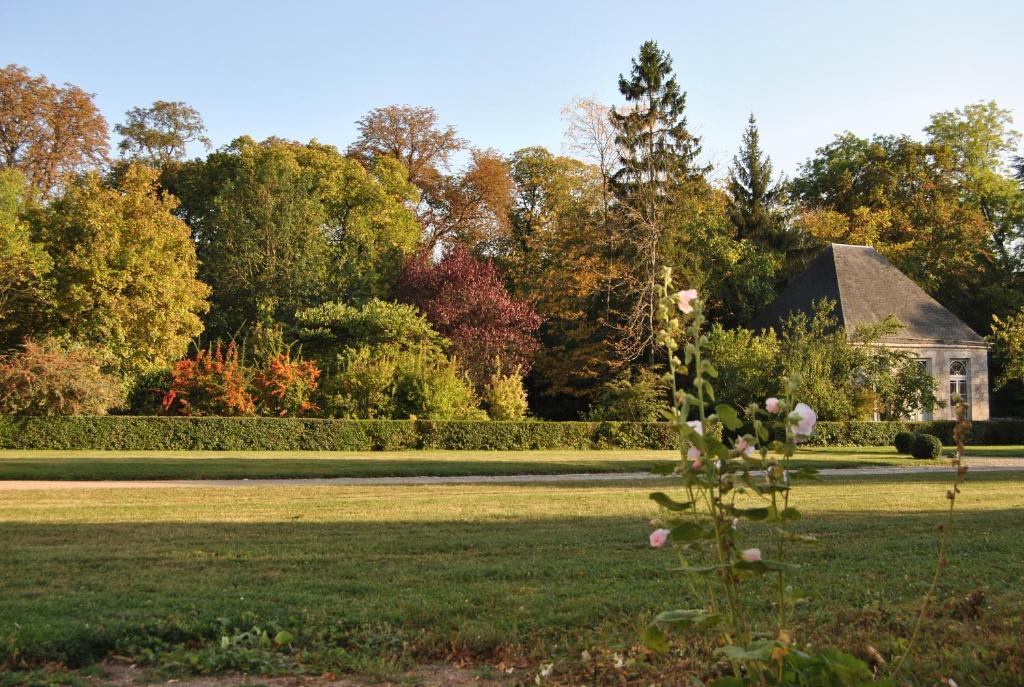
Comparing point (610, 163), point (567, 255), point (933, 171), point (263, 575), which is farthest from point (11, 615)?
point (933, 171)

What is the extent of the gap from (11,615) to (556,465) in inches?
566

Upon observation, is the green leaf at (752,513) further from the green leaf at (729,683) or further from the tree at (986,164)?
the tree at (986,164)

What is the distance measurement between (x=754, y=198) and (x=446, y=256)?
17248 millimetres

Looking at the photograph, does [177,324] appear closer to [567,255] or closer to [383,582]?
[567,255]

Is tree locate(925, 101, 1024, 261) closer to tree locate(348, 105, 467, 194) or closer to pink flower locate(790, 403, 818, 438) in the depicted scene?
tree locate(348, 105, 467, 194)

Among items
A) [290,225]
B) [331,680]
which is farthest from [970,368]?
[331,680]

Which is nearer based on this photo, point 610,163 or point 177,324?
point 177,324

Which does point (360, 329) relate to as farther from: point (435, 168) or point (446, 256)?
point (435, 168)

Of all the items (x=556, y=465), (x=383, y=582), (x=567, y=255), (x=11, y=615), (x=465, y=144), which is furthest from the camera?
(x=465, y=144)

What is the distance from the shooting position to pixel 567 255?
118 feet

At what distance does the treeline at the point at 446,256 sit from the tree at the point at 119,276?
3.4 inches

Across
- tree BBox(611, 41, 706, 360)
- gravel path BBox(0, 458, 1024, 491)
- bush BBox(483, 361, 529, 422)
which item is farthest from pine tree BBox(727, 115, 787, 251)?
gravel path BBox(0, 458, 1024, 491)

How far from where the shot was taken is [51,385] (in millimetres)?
22109

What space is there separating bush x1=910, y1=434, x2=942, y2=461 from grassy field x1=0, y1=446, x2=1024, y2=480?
2.18 feet
